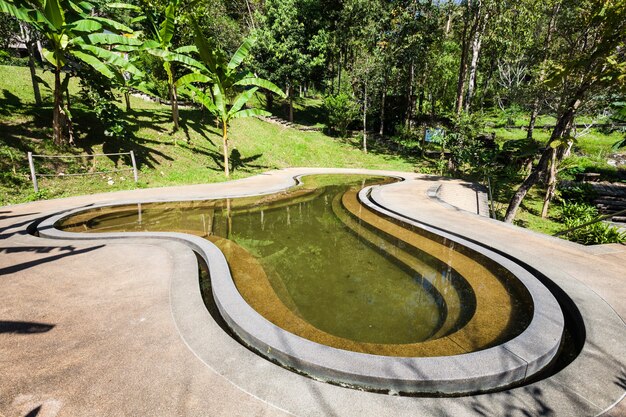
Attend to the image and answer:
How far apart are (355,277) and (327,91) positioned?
37023 mm

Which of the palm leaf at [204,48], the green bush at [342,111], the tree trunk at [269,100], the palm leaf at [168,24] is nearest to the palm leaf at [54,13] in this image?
the palm leaf at [204,48]

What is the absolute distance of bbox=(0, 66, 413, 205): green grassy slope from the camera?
12.1m

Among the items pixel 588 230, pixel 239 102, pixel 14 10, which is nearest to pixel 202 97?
pixel 239 102

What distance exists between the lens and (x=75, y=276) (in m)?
4.90

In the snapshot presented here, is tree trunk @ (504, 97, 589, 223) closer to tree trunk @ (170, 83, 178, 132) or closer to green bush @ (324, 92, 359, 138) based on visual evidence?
tree trunk @ (170, 83, 178, 132)

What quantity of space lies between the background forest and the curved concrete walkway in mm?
Result: 6523

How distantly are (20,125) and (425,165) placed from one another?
26.5m

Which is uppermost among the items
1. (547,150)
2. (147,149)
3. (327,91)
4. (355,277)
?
(327,91)

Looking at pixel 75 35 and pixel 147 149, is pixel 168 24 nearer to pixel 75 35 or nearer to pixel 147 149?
pixel 75 35

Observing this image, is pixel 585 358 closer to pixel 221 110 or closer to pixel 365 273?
pixel 365 273

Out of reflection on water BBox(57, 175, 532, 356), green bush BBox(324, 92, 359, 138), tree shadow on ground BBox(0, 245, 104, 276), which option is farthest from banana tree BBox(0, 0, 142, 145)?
green bush BBox(324, 92, 359, 138)

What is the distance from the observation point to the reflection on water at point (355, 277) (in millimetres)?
3932

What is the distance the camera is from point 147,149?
54.9 ft

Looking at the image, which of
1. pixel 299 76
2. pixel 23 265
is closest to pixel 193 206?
pixel 23 265
